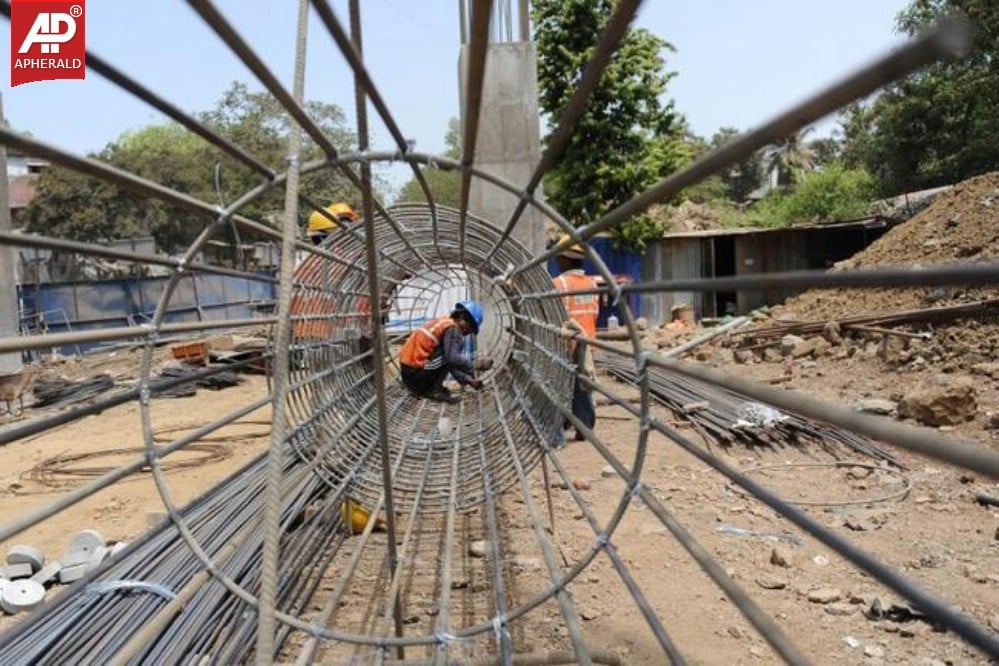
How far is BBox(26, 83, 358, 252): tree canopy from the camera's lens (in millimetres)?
23766

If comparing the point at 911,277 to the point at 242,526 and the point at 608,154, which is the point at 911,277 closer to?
the point at 242,526

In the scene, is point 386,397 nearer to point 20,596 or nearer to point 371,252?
point 20,596

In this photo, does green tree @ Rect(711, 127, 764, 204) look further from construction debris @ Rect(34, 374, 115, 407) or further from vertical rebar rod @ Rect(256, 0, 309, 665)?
vertical rebar rod @ Rect(256, 0, 309, 665)

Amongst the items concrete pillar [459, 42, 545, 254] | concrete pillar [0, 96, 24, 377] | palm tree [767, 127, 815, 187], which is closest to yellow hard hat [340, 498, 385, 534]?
concrete pillar [459, 42, 545, 254]

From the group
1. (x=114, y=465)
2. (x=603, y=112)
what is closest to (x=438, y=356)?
(x=114, y=465)

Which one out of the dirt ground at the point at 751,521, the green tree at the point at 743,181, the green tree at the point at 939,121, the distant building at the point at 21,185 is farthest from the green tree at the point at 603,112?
the green tree at the point at 743,181

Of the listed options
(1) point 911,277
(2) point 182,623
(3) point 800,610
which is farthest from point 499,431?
(1) point 911,277

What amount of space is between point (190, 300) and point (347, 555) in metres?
16.1

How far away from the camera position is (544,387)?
13.0 feet

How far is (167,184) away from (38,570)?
21891mm

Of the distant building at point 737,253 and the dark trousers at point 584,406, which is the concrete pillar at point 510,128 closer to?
the dark trousers at point 584,406

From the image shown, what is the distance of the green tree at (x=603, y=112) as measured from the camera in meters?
17.2

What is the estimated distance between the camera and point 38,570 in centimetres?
447

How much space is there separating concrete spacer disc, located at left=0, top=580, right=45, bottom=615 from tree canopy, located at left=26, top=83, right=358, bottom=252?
61.3 ft
